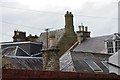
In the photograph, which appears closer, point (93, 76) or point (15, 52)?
point (93, 76)

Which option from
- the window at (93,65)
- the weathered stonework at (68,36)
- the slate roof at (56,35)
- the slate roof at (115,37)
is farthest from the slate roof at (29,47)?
the slate roof at (115,37)

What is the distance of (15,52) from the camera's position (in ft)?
85.0

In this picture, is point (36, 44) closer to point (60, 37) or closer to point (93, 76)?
point (60, 37)

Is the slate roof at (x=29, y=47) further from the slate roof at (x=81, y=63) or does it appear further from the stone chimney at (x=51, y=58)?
the stone chimney at (x=51, y=58)

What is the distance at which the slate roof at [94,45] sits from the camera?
29672 millimetres

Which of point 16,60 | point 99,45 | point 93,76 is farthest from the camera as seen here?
point 99,45

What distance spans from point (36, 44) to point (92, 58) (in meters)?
6.16

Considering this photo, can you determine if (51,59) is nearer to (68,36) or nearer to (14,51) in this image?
(14,51)

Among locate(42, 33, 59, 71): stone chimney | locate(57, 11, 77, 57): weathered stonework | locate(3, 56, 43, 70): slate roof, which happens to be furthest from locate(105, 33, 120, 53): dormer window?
locate(42, 33, 59, 71): stone chimney

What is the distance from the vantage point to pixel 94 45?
30.9 m

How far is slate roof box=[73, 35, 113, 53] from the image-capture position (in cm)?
2967

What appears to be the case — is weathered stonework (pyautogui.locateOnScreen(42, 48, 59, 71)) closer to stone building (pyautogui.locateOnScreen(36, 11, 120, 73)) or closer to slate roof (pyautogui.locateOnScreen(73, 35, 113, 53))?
stone building (pyautogui.locateOnScreen(36, 11, 120, 73))

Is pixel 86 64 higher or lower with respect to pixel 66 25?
lower

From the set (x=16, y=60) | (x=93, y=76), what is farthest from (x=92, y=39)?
(x=93, y=76)
